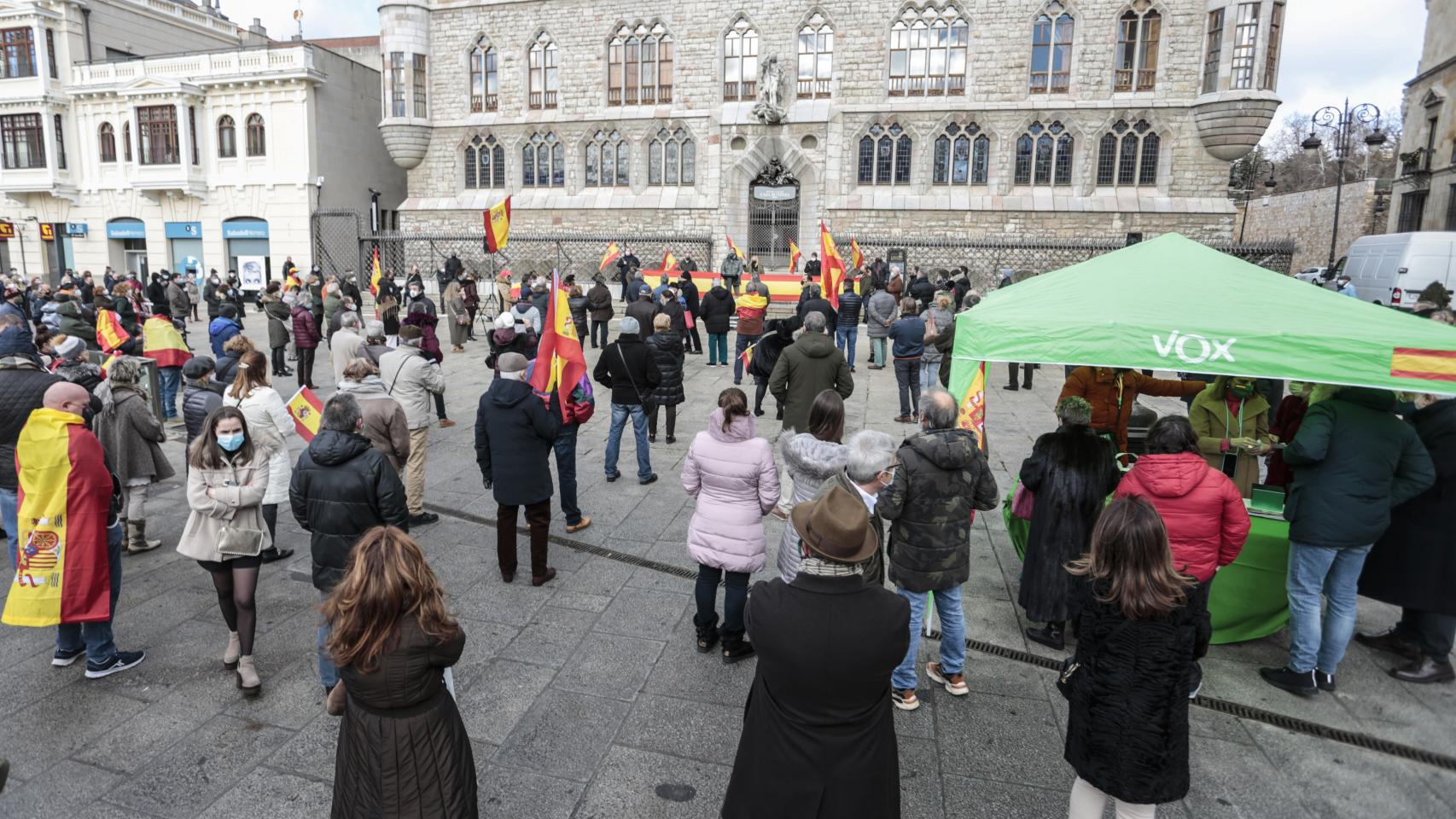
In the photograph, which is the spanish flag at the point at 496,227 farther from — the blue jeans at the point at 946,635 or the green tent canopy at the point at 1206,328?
the blue jeans at the point at 946,635

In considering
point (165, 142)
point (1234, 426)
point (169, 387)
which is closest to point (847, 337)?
point (1234, 426)

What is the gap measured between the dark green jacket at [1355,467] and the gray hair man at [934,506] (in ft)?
6.19

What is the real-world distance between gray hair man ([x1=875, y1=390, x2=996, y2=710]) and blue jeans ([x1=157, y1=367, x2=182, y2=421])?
35.0 ft

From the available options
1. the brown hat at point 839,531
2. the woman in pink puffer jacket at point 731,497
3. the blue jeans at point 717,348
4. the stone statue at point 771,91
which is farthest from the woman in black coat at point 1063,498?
the stone statue at point 771,91

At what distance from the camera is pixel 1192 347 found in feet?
14.4

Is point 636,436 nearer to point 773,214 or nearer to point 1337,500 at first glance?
point 1337,500

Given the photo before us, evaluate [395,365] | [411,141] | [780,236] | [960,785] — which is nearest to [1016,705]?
[960,785]

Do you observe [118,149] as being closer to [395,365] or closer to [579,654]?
[395,365]

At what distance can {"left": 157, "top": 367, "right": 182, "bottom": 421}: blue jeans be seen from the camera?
1081cm

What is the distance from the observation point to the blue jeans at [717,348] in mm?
14969

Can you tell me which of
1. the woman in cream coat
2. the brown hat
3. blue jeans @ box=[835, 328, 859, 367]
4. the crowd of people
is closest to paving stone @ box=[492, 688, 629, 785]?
the crowd of people

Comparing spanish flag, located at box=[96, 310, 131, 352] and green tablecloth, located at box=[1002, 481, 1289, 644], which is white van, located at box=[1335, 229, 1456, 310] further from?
spanish flag, located at box=[96, 310, 131, 352]

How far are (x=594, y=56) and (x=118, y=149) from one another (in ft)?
64.6

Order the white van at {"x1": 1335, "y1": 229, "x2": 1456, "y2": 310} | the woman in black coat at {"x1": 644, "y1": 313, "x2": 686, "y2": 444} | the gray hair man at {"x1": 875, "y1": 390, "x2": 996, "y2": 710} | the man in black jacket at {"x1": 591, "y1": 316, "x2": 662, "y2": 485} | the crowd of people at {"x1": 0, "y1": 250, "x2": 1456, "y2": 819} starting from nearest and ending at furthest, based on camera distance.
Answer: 1. the crowd of people at {"x1": 0, "y1": 250, "x2": 1456, "y2": 819}
2. the gray hair man at {"x1": 875, "y1": 390, "x2": 996, "y2": 710}
3. the man in black jacket at {"x1": 591, "y1": 316, "x2": 662, "y2": 485}
4. the woman in black coat at {"x1": 644, "y1": 313, "x2": 686, "y2": 444}
5. the white van at {"x1": 1335, "y1": 229, "x2": 1456, "y2": 310}
